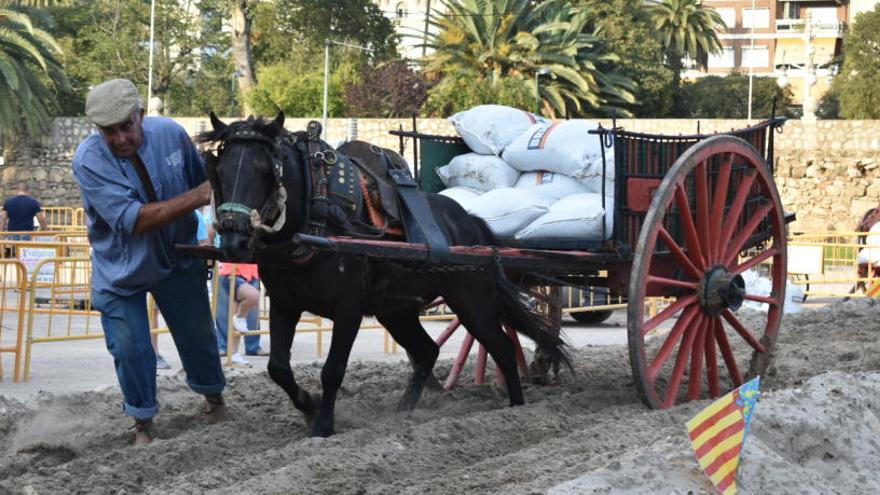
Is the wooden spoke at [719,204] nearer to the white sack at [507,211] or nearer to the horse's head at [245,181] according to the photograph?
the white sack at [507,211]

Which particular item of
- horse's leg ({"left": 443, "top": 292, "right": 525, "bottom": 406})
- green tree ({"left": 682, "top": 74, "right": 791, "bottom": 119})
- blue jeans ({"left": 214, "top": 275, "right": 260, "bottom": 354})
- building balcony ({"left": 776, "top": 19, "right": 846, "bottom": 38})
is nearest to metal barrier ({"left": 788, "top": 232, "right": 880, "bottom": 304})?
blue jeans ({"left": 214, "top": 275, "right": 260, "bottom": 354})

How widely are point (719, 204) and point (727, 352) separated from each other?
3.10 feet

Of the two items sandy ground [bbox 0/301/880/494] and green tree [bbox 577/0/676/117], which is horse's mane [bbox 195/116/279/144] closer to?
sandy ground [bbox 0/301/880/494]

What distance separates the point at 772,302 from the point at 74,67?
4687cm

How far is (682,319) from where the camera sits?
798 centimetres

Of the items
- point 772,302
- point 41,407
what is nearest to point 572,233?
point 772,302

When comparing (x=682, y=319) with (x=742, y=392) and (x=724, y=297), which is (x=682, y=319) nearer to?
(x=724, y=297)

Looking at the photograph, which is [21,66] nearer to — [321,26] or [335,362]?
[321,26]

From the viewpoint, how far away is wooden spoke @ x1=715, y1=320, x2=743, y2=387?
8266mm

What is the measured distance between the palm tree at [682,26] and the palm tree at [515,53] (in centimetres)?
1715

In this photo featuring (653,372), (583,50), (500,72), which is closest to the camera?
(653,372)

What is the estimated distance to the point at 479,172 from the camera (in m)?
8.68

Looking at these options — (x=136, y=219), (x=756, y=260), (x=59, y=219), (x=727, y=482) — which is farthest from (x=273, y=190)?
(x=59, y=219)

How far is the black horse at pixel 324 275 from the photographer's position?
A: 20.3 feet
